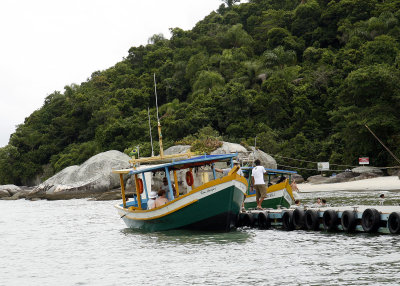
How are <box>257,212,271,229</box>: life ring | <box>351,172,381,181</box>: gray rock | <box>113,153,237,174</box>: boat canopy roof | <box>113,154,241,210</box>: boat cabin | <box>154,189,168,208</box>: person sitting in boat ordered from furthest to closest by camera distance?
1. <box>351,172,381,181</box>: gray rock
2. <box>257,212,271,229</box>: life ring
3. <box>154,189,168,208</box>: person sitting in boat
4. <box>113,154,241,210</box>: boat cabin
5. <box>113,153,237,174</box>: boat canopy roof

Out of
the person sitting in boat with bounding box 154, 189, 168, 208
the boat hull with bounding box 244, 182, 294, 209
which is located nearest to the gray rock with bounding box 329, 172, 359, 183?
the boat hull with bounding box 244, 182, 294, 209

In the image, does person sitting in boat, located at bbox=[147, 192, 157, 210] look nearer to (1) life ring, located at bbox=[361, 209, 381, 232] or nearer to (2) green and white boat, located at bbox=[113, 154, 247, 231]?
(2) green and white boat, located at bbox=[113, 154, 247, 231]

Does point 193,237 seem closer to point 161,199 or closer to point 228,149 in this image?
point 161,199

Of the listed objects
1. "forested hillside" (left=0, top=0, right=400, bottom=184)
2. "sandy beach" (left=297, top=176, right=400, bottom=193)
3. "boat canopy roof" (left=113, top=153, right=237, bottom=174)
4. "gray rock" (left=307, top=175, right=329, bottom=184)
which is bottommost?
"sandy beach" (left=297, top=176, right=400, bottom=193)

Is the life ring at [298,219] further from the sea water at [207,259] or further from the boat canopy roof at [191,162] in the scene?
the boat canopy roof at [191,162]

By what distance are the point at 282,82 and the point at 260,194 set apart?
44.6 metres

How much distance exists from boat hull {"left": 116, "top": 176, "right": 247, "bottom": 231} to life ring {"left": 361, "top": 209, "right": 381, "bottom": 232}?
4254 millimetres

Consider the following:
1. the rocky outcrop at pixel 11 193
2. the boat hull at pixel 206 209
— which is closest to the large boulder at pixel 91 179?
the rocky outcrop at pixel 11 193

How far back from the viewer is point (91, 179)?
5784 centimetres

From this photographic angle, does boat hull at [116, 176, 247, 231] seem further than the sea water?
Yes

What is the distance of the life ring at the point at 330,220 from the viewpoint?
17766 mm

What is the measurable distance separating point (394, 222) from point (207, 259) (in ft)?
20.0

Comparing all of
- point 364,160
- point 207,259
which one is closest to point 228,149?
point 364,160

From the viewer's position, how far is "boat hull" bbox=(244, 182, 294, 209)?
23.6 m
